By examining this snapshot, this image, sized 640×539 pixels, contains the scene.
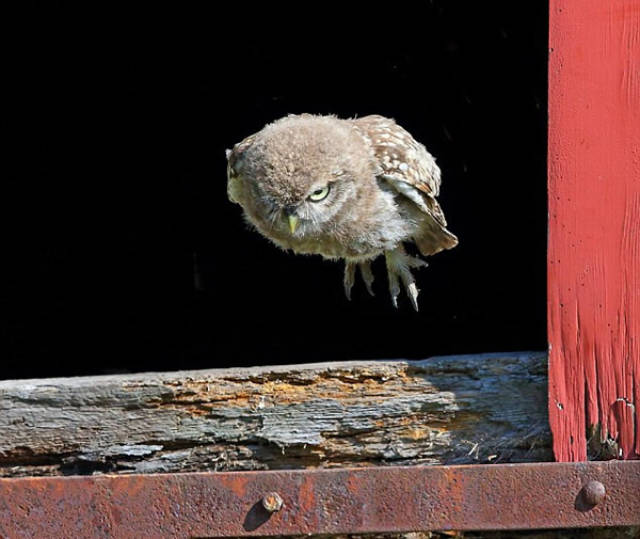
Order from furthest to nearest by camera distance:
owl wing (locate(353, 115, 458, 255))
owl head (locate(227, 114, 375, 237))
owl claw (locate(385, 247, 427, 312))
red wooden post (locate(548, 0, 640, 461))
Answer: owl claw (locate(385, 247, 427, 312)) < owl wing (locate(353, 115, 458, 255)) < owl head (locate(227, 114, 375, 237)) < red wooden post (locate(548, 0, 640, 461))

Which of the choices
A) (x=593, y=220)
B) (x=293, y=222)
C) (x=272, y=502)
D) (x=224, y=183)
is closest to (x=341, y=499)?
(x=272, y=502)

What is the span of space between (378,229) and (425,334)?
165cm

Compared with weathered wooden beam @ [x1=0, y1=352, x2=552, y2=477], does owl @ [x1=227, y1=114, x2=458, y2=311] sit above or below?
above

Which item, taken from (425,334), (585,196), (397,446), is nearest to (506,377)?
(397,446)

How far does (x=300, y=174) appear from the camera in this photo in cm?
378

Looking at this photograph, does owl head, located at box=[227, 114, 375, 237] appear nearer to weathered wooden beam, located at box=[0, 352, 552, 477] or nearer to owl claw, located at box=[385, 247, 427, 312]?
owl claw, located at box=[385, 247, 427, 312]

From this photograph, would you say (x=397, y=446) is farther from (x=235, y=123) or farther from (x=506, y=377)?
(x=235, y=123)

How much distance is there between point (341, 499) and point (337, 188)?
1800 millimetres

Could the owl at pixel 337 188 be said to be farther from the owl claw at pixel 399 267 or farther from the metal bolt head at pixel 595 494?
the metal bolt head at pixel 595 494

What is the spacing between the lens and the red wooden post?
2.58 meters

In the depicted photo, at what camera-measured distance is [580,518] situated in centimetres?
232

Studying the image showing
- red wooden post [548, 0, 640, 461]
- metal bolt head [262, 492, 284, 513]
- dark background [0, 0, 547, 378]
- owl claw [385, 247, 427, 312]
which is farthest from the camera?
dark background [0, 0, 547, 378]

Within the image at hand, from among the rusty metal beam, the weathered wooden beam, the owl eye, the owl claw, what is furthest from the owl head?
the rusty metal beam

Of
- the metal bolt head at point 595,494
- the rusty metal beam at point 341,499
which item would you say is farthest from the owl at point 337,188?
the metal bolt head at point 595,494
